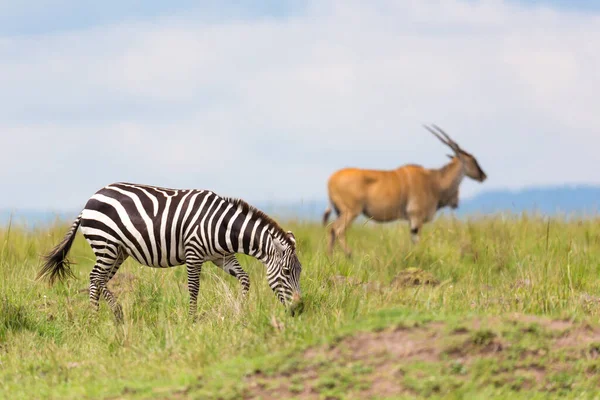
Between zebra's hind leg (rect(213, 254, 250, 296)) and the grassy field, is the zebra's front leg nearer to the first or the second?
the grassy field

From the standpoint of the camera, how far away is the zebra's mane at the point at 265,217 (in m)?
9.16

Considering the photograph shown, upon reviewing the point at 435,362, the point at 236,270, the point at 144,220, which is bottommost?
the point at 435,362

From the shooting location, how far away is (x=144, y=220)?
9758 millimetres

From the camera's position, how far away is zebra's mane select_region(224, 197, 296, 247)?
9156 millimetres

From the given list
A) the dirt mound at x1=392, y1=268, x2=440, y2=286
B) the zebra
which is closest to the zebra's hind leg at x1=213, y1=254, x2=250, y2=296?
the zebra

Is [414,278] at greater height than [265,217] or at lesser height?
lesser

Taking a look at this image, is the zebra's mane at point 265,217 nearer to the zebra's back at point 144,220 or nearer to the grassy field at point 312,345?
the zebra's back at point 144,220

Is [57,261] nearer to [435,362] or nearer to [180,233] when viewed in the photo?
[180,233]

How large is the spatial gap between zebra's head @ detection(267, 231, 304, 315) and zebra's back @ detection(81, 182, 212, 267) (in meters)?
1.05

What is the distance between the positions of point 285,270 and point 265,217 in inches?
29.5

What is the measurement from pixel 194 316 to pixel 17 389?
2348 millimetres

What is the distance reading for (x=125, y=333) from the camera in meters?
7.94

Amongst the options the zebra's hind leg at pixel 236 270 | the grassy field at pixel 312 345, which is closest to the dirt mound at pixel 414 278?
the grassy field at pixel 312 345

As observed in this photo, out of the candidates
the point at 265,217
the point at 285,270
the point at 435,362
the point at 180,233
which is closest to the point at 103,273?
the point at 180,233
